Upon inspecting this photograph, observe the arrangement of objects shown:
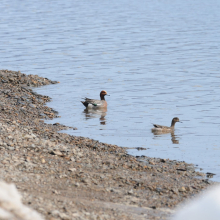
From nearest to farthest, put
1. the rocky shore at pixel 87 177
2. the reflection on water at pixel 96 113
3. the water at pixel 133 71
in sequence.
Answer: the rocky shore at pixel 87 177
the water at pixel 133 71
the reflection on water at pixel 96 113

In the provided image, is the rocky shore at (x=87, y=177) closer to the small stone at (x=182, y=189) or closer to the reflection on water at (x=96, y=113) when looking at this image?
the small stone at (x=182, y=189)

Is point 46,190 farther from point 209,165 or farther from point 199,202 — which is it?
point 209,165

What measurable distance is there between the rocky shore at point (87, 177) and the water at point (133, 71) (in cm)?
142

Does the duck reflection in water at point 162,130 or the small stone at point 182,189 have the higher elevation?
the duck reflection in water at point 162,130

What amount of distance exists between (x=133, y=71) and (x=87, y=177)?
20387mm

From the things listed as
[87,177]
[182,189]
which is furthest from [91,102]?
[182,189]

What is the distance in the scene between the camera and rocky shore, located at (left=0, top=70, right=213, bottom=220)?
9.48 meters

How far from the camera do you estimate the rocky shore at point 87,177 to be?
31.1 feet

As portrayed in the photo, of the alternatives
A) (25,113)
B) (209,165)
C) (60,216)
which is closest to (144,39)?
(25,113)

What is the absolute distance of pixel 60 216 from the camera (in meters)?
8.24

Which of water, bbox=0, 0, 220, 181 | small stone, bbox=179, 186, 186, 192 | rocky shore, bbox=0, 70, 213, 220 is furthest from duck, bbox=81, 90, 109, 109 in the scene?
small stone, bbox=179, 186, 186, 192

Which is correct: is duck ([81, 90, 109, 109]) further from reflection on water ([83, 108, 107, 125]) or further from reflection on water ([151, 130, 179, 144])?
reflection on water ([151, 130, 179, 144])

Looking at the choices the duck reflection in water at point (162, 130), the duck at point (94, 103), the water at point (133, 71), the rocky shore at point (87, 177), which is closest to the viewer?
the rocky shore at point (87, 177)

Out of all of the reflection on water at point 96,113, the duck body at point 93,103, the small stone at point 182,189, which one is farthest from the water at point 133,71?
the small stone at point 182,189
